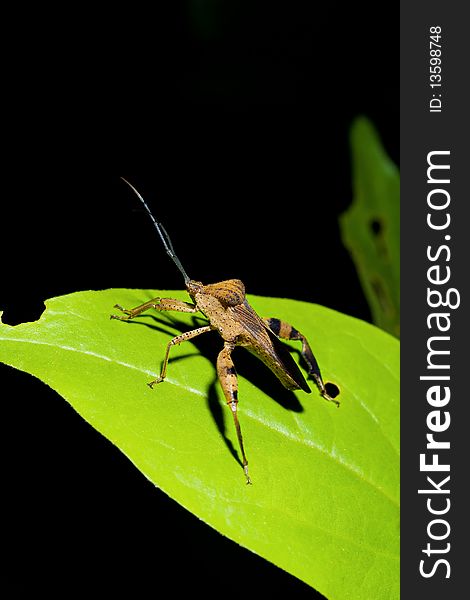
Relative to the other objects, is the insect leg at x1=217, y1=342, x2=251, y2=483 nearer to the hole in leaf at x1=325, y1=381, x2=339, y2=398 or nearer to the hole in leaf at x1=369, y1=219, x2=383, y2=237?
the hole in leaf at x1=325, y1=381, x2=339, y2=398

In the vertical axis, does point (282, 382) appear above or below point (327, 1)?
below

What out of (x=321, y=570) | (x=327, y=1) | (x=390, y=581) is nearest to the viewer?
(x=321, y=570)

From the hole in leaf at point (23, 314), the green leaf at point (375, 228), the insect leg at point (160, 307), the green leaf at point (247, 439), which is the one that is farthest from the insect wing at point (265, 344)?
the green leaf at point (375, 228)

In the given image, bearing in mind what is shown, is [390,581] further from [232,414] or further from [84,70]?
[84,70]

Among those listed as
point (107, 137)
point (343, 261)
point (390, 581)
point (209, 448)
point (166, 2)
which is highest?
point (166, 2)

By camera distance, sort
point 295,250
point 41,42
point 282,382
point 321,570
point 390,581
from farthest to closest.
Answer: point 295,250, point 41,42, point 282,382, point 390,581, point 321,570

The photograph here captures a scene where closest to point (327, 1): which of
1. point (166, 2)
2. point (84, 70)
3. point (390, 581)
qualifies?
point (166, 2)

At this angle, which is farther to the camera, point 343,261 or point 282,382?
point 343,261
